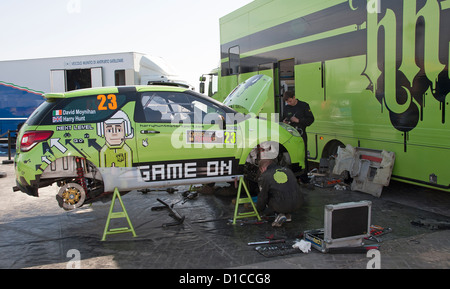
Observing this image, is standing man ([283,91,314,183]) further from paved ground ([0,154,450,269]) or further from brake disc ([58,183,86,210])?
brake disc ([58,183,86,210])

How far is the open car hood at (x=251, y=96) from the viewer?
6.93 metres

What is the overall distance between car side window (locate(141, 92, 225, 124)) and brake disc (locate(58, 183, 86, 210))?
4.53 ft

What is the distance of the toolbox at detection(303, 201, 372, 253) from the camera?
14.6ft

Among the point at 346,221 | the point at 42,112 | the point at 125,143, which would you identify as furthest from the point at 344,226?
the point at 42,112

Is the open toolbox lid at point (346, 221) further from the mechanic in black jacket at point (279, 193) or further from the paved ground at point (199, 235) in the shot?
the mechanic in black jacket at point (279, 193)

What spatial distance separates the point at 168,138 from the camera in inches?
220

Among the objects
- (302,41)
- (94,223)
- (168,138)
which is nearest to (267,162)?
(168,138)

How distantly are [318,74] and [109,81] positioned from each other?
1126cm

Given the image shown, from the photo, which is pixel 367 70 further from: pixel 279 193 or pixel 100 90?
pixel 100 90

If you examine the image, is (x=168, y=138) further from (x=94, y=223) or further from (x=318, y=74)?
(x=318, y=74)

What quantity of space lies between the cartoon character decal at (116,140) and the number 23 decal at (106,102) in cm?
13

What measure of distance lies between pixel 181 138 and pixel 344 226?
97.9 inches

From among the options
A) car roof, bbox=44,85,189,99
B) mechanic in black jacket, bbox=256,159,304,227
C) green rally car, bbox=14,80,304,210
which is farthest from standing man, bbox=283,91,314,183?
car roof, bbox=44,85,189,99
